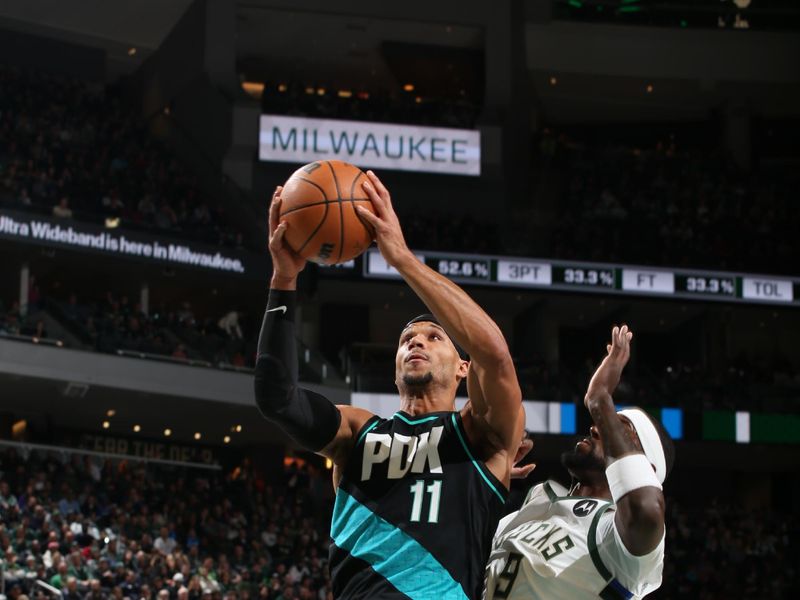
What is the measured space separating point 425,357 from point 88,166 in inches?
1080

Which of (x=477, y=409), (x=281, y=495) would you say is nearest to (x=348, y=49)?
(x=281, y=495)

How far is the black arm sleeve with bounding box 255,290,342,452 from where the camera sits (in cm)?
516

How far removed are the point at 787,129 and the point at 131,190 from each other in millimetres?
19631

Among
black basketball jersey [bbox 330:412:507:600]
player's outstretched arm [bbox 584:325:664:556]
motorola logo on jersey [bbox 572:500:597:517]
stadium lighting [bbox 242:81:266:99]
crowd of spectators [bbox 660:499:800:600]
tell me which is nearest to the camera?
player's outstretched arm [bbox 584:325:664:556]

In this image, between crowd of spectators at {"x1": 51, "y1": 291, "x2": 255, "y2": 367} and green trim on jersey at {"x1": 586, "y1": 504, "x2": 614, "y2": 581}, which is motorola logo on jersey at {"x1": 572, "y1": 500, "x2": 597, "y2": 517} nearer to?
green trim on jersey at {"x1": 586, "y1": 504, "x2": 614, "y2": 581}

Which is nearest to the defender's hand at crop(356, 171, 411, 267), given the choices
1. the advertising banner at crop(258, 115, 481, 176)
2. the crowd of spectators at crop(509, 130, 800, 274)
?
the crowd of spectators at crop(509, 130, 800, 274)

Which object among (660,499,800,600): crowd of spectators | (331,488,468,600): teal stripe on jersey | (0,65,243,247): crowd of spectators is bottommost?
(660,499,800,600): crowd of spectators

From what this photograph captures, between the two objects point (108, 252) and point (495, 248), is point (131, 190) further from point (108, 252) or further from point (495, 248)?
point (495, 248)

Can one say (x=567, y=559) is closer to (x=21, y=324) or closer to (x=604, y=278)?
(x=21, y=324)

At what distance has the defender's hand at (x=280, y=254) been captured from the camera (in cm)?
521

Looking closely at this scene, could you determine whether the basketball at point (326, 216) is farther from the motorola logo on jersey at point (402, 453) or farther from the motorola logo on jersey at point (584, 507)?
the motorola logo on jersey at point (584, 507)

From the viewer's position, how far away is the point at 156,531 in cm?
2411

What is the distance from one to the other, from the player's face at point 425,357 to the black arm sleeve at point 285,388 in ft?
1.11

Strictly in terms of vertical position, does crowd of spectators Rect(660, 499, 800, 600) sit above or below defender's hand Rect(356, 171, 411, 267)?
below
